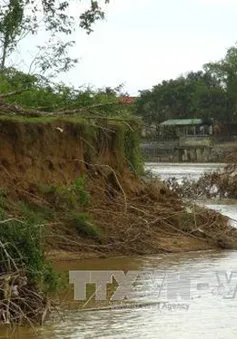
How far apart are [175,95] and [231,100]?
553 cm

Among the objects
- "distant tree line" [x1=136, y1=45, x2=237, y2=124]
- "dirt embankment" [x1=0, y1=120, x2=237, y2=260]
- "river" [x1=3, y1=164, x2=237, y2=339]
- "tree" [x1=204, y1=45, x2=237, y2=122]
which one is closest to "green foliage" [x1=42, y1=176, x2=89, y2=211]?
"dirt embankment" [x1=0, y1=120, x2=237, y2=260]

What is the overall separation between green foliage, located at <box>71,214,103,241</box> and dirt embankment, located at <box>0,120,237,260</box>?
2 centimetres

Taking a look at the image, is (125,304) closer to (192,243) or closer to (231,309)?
(231,309)

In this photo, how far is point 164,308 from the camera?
35.5 ft

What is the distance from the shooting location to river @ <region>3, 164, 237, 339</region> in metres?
9.50

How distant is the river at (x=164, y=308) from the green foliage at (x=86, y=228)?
0.89 metres

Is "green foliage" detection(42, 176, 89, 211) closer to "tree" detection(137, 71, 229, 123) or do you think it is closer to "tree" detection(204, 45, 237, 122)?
"tree" detection(137, 71, 229, 123)

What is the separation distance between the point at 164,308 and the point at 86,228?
18.1 feet

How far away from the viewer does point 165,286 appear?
492 inches

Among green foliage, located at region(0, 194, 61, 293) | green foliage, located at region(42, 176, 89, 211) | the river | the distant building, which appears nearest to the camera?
the river

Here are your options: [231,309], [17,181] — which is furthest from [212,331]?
[17,181]

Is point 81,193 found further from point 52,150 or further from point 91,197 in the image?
point 52,150
